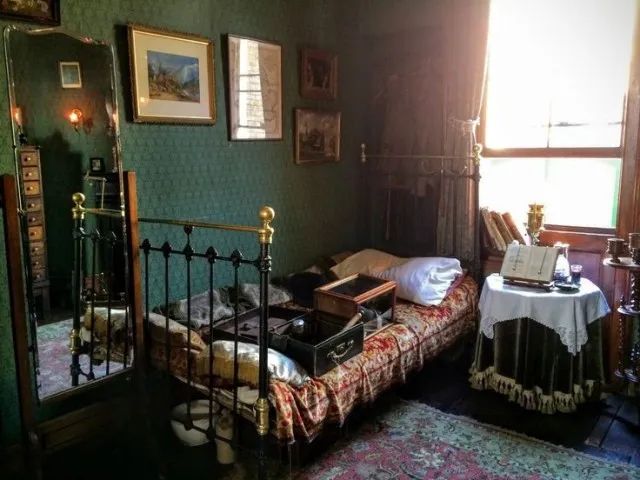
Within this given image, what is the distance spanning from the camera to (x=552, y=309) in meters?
3.08

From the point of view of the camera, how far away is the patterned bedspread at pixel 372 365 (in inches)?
95.4

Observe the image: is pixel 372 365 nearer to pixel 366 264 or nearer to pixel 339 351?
pixel 339 351

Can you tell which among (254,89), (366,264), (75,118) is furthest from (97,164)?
(366,264)

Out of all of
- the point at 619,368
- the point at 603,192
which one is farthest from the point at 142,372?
the point at 603,192

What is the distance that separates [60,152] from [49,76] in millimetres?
325

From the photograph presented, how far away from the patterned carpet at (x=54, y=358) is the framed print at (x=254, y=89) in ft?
4.83

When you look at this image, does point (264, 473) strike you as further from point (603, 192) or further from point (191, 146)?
point (603, 192)

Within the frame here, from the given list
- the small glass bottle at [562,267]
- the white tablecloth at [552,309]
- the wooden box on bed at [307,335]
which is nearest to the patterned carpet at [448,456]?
the wooden box on bed at [307,335]

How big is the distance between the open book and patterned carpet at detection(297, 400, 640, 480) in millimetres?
876

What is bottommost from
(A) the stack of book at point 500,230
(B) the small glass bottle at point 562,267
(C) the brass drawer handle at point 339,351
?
(C) the brass drawer handle at point 339,351

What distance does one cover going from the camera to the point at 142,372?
2.68 metres

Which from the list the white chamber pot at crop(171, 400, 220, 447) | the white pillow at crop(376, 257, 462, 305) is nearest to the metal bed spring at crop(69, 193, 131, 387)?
the white chamber pot at crop(171, 400, 220, 447)

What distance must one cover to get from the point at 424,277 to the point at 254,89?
1595 millimetres

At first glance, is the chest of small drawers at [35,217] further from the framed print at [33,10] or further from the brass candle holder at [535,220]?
the brass candle holder at [535,220]
